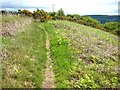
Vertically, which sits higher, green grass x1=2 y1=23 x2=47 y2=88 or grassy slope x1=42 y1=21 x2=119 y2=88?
green grass x1=2 y1=23 x2=47 y2=88

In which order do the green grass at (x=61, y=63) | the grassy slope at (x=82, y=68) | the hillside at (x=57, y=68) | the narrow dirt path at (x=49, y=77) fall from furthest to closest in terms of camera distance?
the grassy slope at (x=82, y=68), the green grass at (x=61, y=63), the narrow dirt path at (x=49, y=77), the hillside at (x=57, y=68)

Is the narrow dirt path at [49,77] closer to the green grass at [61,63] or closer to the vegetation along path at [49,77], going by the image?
the vegetation along path at [49,77]

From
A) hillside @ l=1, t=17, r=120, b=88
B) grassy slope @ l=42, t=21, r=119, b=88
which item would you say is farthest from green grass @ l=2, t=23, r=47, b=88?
grassy slope @ l=42, t=21, r=119, b=88

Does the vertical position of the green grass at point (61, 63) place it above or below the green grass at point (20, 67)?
below

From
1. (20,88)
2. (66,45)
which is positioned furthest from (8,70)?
(66,45)

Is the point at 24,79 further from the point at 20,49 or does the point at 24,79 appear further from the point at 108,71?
the point at 108,71

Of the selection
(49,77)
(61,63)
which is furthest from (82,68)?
(49,77)

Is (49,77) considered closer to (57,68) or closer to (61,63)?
(57,68)

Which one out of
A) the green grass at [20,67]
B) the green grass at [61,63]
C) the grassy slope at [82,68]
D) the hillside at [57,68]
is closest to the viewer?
the green grass at [20,67]

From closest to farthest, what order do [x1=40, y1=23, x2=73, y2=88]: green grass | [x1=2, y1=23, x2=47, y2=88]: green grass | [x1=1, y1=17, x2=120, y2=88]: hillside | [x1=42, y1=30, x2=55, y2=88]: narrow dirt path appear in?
[x1=2, y1=23, x2=47, y2=88]: green grass → [x1=1, y1=17, x2=120, y2=88]: hillside → [x1=42, y1=30, x2=55, y2=88]: narrow dirt path → [x1=40, y1=23, x2=73, y2=88]: green grass

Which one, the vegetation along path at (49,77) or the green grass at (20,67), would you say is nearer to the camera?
the green grass at (20,67)

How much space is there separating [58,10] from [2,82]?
102 metres

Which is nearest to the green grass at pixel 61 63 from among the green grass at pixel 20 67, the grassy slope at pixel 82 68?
the grassy slope at pixel 82 68

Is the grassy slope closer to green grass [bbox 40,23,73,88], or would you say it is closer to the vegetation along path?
green grass [bbox 40,23,73,88]
